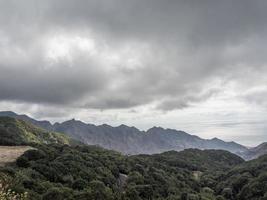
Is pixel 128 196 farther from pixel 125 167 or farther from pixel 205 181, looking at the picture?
pixel 205 181

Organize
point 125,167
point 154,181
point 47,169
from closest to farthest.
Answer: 1. point 47,169
2. point 154,181
3. point 125,167

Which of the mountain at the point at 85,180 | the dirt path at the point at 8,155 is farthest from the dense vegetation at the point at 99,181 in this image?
the dirt path at the point at 8,155

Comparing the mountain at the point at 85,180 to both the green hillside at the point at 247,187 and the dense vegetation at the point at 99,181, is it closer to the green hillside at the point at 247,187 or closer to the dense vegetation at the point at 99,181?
the dense vegetation at the point at 99,181

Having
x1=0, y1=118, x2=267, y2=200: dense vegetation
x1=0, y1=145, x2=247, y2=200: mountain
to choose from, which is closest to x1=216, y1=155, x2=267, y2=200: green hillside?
x1=0, y1=118, x2=267, y2=200: dense vegetation

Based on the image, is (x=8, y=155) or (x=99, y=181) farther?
(x=8, y=155)

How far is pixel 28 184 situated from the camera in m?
60.7

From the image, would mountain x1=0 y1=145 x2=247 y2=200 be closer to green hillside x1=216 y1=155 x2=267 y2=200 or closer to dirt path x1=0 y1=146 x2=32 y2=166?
dirt path x1=0 y1=146 x2=32 y2=166

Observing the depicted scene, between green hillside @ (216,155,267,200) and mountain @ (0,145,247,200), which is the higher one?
mountain @ (0,145,247,200)

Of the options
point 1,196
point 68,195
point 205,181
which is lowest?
point 205,181

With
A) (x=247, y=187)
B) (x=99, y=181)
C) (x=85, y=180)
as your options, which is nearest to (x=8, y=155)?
(x=85, y=180)

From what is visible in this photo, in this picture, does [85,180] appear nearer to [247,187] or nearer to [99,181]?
[99,181]

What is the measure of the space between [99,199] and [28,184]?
1304cm

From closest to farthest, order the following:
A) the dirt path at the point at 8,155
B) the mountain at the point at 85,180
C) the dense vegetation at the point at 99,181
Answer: the mountain at the point at 85,180 → the dense vegetation at the point at 99,181 → the dirt path at the point at 8,155

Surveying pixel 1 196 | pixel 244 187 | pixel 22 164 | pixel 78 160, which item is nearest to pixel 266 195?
pixel 244 187
